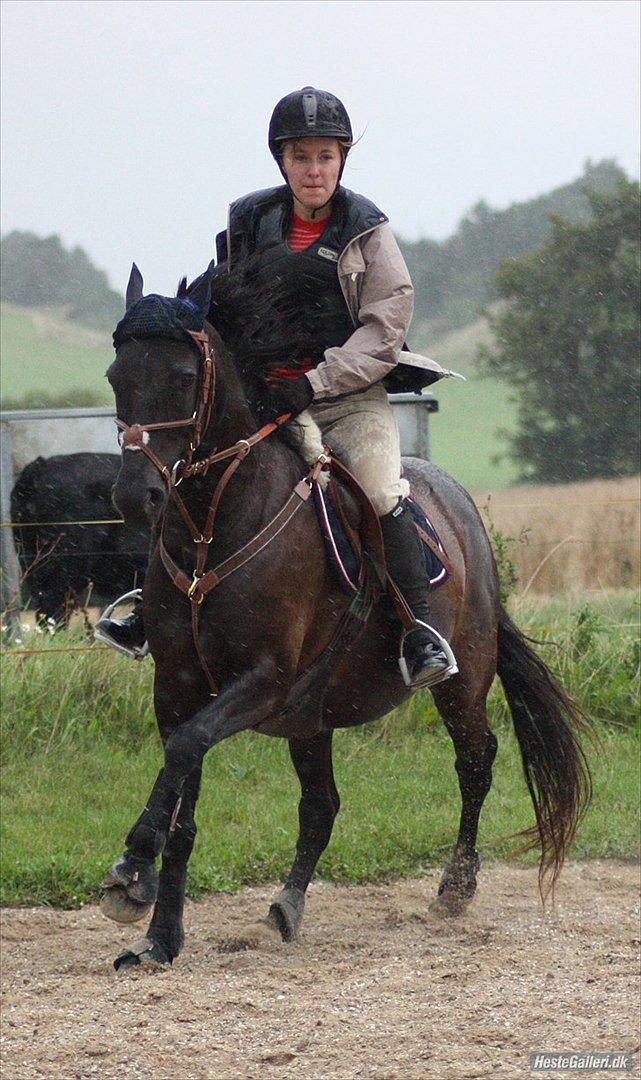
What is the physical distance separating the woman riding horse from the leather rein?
0.29 m

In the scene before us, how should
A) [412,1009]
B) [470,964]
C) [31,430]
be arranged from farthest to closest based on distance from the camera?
[31,430] → [470,964] → [412,1009]

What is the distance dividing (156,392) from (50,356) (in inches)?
596

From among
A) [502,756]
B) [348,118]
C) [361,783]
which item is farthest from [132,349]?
[502,756]

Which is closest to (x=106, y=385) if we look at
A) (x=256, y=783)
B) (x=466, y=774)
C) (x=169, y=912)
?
(x=256, y=783)

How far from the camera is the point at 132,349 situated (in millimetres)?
4145

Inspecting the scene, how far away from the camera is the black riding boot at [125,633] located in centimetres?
527

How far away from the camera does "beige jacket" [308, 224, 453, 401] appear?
4.95m

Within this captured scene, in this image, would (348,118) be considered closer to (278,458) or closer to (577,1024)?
(278,458)

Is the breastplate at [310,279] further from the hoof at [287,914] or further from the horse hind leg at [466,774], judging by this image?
the hoof at [287,914]

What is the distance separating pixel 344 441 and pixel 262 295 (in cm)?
76

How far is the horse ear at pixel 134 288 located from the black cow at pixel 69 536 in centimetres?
499

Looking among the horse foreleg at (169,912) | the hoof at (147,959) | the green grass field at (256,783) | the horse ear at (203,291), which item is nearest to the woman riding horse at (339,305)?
the horse ear at (203,291)

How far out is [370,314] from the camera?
5039mm

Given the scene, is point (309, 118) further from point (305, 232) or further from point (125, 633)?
point (125, 633)
